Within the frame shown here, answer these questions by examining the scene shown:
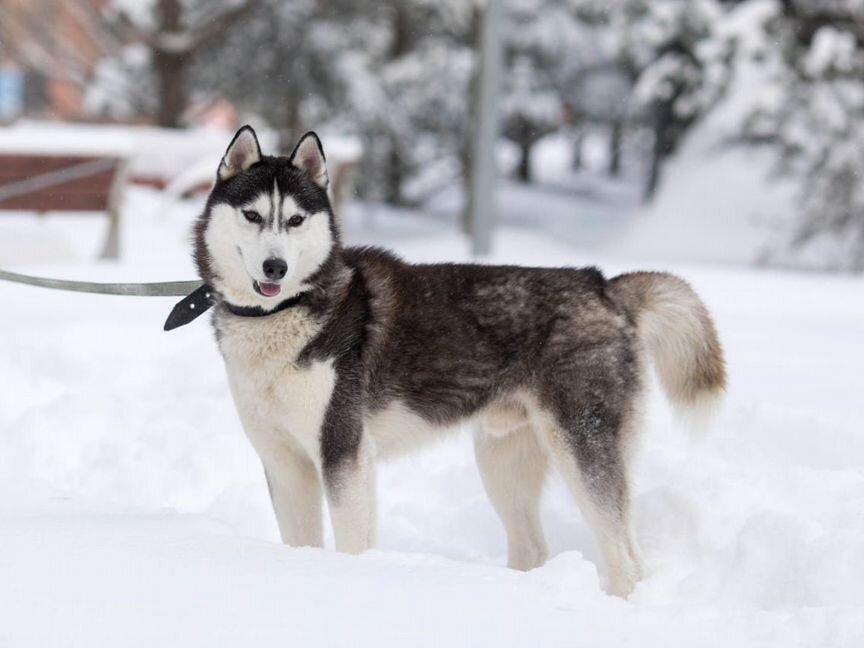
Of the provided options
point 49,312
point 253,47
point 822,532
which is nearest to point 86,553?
point 822,532

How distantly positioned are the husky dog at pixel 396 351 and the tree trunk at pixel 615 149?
64.4ft

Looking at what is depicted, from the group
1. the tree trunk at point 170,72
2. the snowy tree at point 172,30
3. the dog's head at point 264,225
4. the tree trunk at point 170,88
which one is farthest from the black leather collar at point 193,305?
the tree trunk at point 170,88

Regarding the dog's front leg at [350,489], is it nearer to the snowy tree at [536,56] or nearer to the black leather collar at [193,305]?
the black leather collar at [193,305]

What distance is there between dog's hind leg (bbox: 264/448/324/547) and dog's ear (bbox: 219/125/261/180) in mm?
921

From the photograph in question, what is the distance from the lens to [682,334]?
4266 millimetres

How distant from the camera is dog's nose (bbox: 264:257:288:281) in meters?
3.70

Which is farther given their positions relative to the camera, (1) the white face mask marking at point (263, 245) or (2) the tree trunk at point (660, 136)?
(2) the tree trunk at point (660, 136)

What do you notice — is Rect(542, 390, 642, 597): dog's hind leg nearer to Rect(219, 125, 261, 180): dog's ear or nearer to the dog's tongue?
the dog's tongue

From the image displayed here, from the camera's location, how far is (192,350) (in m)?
6.42

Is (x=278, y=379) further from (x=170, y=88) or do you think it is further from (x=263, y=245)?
(x=170, y=88)

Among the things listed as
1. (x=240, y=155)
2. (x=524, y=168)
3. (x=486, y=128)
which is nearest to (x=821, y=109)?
(x=486, y=128)

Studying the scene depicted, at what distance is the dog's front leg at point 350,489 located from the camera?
3.85m

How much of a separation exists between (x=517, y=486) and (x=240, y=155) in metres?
1.58

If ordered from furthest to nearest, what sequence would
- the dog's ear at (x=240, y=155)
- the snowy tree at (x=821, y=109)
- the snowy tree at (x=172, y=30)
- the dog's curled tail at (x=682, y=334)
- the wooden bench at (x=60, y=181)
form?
the snowy tree at (x=172, y=30)
the snowy tree at (x=821, y=109)
the wooden bench at (x=60, y=181)
the dog's curled tail at (x=682, y=334)
the dog's ear at (x=240, y=155)
